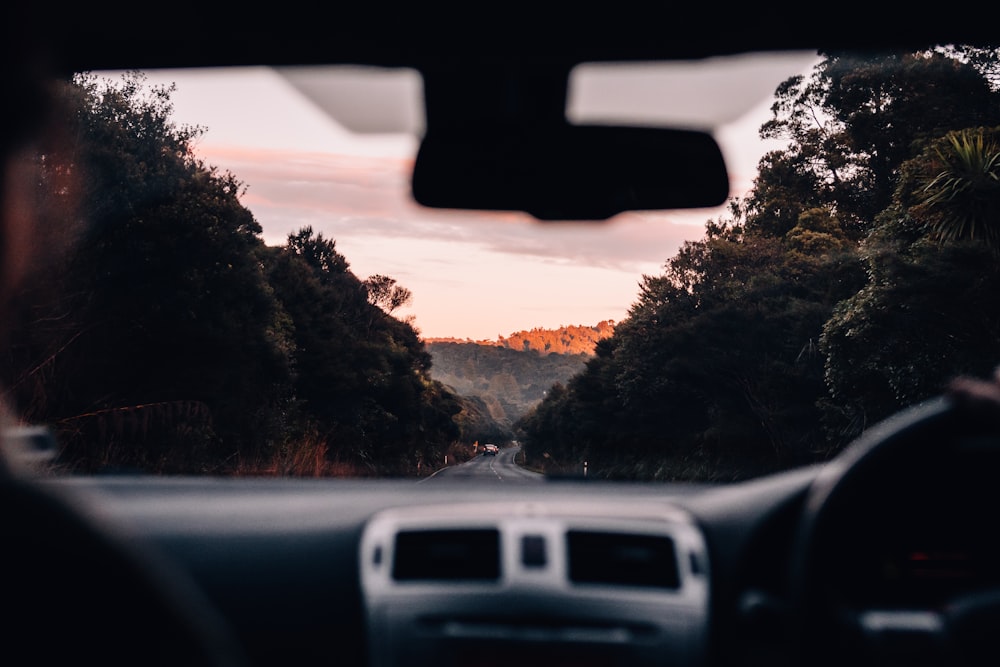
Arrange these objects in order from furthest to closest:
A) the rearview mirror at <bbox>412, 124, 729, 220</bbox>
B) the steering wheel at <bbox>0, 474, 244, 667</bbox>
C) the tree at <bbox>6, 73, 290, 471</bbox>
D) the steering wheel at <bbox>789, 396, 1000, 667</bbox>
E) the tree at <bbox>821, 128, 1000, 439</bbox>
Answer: the tree at <bbox>6, 73, 290, 471</bbox> → the tree at <bbox>821, 128, 1000, 439</bbox> → the rearview mirror at <bbox>412, 124, 729, 220</bbox> → the steering wheel at <bbox>789, 396, 1000, 667</bbox> → the steering wheel at <bbox>0, 474, 244, 667</bbox>

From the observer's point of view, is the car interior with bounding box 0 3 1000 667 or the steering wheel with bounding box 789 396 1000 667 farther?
the car interior with bounding box 0 3 1000 667

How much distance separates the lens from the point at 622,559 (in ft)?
11.5

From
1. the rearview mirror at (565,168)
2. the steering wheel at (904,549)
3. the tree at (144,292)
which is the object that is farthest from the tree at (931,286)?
the rearview mirror at (565,168)

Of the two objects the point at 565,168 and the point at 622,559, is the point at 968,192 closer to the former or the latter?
the point at 622,559

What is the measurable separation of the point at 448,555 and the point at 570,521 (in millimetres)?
478

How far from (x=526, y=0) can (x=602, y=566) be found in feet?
6.54

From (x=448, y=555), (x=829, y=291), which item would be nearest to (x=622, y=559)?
(x=448, y=555)

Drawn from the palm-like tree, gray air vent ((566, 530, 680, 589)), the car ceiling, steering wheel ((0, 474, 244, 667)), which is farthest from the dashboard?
the palm-like tree

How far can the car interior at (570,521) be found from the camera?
9.87 ft

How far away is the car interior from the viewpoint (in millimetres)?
3010

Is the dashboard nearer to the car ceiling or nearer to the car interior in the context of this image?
the car interior

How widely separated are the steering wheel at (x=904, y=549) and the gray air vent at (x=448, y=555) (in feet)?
4.07

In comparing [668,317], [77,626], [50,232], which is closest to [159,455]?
[50,232]

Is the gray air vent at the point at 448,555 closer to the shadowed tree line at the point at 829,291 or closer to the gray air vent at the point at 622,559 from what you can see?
the gray air vent at the point at 622,559
